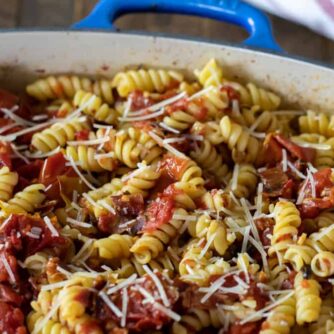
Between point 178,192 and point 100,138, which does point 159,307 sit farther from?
point 100,138

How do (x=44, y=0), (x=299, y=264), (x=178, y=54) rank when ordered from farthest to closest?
(x=44, y=0)
(x=178, y=54)
(x=299, y=264)

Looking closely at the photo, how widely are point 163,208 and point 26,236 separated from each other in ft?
1.14

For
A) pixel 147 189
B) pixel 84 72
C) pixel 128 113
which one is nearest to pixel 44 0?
pixel 84 72

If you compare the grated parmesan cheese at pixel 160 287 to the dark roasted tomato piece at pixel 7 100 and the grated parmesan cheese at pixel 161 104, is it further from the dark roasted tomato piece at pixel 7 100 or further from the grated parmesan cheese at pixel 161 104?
the dark roasted tomato piece at pixel 7 100

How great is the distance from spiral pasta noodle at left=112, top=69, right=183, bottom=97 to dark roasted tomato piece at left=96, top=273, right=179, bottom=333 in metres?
0.71

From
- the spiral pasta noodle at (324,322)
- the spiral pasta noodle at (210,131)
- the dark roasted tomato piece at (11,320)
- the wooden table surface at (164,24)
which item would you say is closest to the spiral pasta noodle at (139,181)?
the spiral pasta noodle at (210,131)

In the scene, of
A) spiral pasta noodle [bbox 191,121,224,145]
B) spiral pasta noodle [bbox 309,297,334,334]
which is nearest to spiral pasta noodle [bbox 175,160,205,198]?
spiral pasta noodle [bbox 191,121,224,145]

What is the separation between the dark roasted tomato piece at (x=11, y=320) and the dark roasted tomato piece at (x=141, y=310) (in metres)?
0.18

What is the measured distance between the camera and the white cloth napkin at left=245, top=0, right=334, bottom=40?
2.71m

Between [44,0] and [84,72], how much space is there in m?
0.61

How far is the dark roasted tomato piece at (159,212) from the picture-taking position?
7.16 ft

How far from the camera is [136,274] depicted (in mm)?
2121

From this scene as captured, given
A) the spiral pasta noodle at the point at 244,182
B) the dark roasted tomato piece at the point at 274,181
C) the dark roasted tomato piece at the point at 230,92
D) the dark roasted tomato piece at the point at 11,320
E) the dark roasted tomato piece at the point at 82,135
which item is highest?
the dark roasted tomato piece at the point at 230,92

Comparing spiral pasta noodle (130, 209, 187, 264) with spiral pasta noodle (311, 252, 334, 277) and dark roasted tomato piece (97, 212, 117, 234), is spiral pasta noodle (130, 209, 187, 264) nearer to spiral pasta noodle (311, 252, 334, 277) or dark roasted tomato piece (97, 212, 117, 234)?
dark roasted tomato piece (97, 212, 117, 234)
